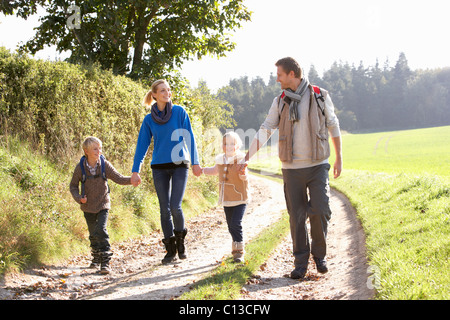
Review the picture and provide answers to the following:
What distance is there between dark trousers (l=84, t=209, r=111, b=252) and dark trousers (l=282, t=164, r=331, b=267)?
9.01 ft

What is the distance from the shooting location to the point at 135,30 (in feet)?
45.5

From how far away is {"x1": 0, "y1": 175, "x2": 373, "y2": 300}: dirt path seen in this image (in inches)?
187

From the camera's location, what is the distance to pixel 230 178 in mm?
5980

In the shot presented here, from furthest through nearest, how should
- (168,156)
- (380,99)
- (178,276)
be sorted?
(380,99), (168,156), (178,276)

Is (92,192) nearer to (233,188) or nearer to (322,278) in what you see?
(233,188)

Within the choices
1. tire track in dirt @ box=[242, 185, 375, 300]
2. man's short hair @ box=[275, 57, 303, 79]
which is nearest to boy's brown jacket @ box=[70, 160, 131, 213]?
tire track in dirt @ box=[242, 185, 375, 300]

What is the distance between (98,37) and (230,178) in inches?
373

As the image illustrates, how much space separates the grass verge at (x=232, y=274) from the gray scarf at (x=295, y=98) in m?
2.04

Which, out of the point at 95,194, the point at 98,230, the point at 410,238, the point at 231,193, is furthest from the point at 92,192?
the point at 410,238

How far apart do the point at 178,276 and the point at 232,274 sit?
0.81 meters

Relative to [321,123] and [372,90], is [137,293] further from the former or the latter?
[372,90]

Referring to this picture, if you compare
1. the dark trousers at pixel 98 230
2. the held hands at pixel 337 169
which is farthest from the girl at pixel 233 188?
the dark trousers at pixel 98 230

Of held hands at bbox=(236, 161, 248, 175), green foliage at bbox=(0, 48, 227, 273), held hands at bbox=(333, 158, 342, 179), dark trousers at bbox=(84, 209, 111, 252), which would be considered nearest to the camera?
held hands at bbox=(333, 158, 342, 179)

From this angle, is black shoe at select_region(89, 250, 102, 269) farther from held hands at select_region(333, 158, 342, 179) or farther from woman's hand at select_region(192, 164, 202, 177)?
held hands at select_region(333, 158, 342, 179)
